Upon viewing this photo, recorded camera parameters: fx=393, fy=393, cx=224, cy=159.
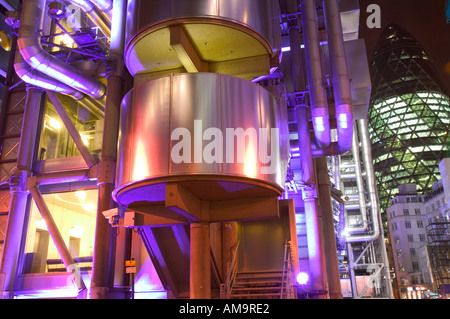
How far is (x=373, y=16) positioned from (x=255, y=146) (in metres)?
11.2

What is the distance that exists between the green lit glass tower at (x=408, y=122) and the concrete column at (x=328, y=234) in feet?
374

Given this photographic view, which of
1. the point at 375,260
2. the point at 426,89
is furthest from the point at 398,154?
the point at 375,260

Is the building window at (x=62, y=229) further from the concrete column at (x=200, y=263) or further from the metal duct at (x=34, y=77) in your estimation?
the concrete column at (x=200, y=263)

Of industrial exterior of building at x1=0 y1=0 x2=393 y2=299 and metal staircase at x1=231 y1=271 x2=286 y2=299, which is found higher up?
industrial exterior of building at x1=0 y1=0 x2=393 y2=299

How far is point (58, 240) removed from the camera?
57.1ft

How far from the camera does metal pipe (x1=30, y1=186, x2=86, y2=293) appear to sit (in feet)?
55.7

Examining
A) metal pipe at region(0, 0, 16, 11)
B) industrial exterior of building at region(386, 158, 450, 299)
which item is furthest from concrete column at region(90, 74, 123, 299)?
industrial exterior of building at region(386, 158, 450, 299)

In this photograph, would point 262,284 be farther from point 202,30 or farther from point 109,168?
point 202,30

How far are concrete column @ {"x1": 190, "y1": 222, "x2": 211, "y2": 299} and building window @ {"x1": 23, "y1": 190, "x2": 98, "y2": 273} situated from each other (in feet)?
29.7

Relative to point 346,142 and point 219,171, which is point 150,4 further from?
point 346,142

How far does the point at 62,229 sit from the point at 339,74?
48.3ft

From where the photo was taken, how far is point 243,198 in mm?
11750

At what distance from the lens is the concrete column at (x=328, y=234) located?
884 inches

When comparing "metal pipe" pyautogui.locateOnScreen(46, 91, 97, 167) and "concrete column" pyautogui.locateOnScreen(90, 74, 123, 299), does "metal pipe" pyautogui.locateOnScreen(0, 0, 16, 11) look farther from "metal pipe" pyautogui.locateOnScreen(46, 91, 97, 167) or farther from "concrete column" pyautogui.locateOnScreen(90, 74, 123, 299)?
"concrete column" pyautogui.locateOnScreen(90, 74, 123, 299)
